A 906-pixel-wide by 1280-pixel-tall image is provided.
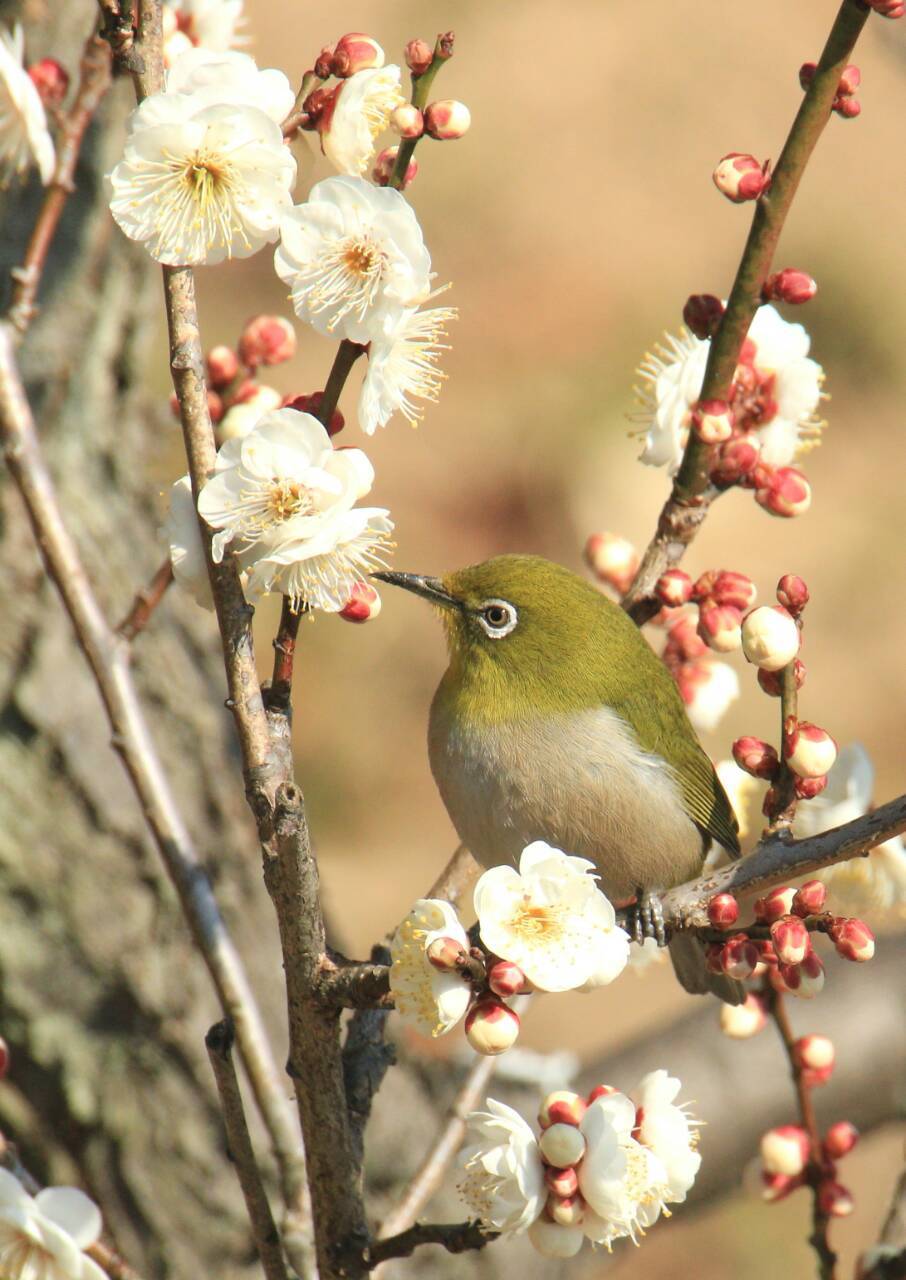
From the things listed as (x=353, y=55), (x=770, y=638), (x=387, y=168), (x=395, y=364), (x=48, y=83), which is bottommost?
(x=770, y=638)

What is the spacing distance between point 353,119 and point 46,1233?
63.4 inches

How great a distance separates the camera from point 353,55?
2012 mm

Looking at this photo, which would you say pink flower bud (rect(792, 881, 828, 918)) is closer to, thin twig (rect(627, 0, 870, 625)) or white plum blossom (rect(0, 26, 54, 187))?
thin twig (rect(627, 0, 870, 625))

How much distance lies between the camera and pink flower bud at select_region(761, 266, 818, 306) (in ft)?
7.25

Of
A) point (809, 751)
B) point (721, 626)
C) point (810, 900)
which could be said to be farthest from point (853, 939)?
point (721, 626)

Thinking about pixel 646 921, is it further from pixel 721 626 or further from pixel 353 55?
pixel 353 55

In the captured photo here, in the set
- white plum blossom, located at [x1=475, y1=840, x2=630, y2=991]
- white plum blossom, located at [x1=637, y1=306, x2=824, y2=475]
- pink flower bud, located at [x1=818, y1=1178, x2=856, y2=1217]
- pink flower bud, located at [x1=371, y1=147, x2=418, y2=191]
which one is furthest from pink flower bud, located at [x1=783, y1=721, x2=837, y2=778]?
pink flower bud, located at [x1=818, y1=1178, x2=856, y2=1217]

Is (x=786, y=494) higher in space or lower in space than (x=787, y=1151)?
higher

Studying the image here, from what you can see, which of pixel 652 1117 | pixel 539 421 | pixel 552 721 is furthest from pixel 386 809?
pixel 652 1117

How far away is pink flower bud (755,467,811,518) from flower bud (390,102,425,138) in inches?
34.3

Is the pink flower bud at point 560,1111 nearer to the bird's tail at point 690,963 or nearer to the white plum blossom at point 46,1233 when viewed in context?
the white plum blossom at point 46,1233

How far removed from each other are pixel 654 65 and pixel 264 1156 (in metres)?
8.30

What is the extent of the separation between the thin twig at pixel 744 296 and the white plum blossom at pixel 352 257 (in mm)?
564

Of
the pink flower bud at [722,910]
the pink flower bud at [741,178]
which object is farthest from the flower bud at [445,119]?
the pink flower bud at [722,910]
